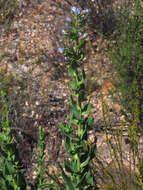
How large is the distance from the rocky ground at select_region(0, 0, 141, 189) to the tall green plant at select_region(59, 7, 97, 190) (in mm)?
974

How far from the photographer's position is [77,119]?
4.70ft

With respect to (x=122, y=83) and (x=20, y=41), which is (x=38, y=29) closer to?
(x=20, y=41)

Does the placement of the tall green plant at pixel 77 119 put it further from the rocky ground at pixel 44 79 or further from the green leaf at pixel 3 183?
the rocky ground at pixel 44 79

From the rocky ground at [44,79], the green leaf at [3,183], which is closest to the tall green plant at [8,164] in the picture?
the green leaf at [3,183]

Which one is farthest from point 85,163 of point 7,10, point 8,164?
point 7,10

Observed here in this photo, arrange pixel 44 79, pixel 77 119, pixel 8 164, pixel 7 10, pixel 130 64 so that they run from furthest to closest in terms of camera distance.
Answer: pixel 7 10
pixel 44 79
pixel 130 64
pixel 8 164
pixel 77 119

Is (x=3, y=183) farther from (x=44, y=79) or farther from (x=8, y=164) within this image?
(x=44, y=79)

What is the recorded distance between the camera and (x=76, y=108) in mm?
1436

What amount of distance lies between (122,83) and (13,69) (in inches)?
53.7

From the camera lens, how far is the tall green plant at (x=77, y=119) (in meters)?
1.32

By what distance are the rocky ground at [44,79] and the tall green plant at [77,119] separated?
0.97 meters

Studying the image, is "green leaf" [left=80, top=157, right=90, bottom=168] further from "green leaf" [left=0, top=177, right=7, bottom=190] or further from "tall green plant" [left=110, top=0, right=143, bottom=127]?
"tall green plant" [left=110, top=0, right=143, bottom=127]

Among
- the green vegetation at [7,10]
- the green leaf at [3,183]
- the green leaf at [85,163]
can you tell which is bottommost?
the green leaf at [3,183]

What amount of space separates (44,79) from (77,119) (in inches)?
80.2
